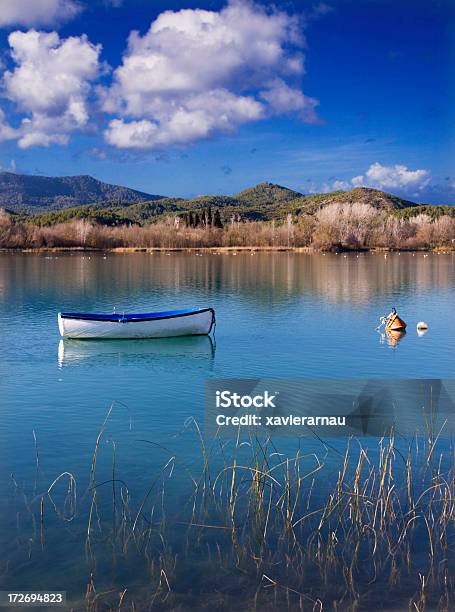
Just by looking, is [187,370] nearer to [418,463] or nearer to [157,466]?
[157,466]

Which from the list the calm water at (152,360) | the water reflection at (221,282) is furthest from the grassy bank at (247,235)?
the calm water at (152,360)

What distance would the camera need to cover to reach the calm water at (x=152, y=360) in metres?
12.1

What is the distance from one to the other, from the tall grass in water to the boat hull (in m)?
14.6

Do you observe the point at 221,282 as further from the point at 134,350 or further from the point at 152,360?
the point at 152,360

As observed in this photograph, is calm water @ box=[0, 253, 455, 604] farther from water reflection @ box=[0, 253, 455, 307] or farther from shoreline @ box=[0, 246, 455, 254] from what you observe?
shoreline @ box=[0, 246, 455, 254]

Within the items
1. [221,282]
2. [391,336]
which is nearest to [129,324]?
[391,336]

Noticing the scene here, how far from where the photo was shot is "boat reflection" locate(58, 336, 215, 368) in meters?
23.1

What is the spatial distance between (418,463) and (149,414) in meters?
6.96

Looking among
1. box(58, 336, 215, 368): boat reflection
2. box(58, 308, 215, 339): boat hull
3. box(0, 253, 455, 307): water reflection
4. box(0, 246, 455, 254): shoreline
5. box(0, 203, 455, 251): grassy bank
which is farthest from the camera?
box(0, 203, 455, 251): grassy bank

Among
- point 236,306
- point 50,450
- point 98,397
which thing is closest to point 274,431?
point 50,450

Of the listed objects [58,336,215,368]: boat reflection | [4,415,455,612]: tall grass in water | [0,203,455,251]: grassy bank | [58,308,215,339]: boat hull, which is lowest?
[4,415,455,612]: tall grass in water

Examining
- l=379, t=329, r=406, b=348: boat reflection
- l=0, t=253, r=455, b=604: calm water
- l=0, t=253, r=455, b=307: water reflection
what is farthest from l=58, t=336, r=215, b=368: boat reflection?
l=0, t=253, r=455, b=307: water reflection

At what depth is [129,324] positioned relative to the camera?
83.1 ft

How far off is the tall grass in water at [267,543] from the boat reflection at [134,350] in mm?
12347
